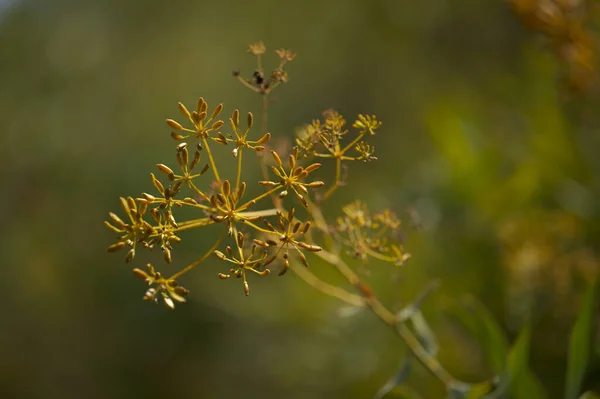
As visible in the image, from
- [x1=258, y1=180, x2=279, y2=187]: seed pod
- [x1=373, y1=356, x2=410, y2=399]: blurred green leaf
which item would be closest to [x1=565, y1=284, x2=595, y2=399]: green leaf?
[x1=373, y1=356, x2=410, y2=399]: blurred green leaf

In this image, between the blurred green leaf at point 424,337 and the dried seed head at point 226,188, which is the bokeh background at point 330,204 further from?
the dried seed head at point 226,188

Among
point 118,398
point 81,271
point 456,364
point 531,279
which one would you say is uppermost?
point 531,279

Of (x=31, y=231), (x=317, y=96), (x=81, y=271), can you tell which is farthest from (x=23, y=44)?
(x=317, y=96)

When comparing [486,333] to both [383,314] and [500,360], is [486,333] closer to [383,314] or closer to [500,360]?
[500,360]

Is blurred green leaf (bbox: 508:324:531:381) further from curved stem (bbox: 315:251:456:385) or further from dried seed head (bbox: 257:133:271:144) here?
dried seed head (bbox: 257:133:271:144)

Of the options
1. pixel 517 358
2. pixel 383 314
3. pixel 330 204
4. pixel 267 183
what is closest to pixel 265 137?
pixel 267 183

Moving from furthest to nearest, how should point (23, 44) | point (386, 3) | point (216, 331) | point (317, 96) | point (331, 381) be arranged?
point (23, 44) → point (317, 96) → point (386, 3) → point (216, 331) → point (331, 381)

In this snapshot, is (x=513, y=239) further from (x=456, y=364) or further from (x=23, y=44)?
(x=23, y=44)
